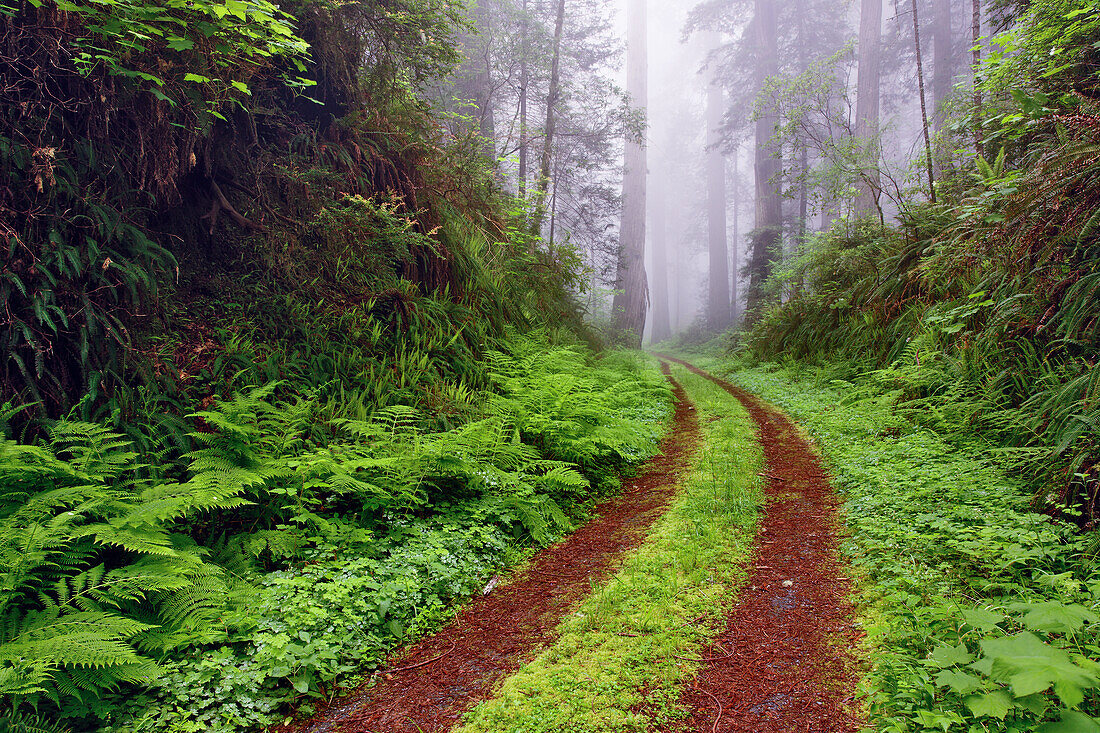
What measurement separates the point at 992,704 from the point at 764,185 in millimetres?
22485

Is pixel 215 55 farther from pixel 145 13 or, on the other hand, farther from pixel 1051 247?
pixel 1051 247

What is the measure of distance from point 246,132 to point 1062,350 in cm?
840

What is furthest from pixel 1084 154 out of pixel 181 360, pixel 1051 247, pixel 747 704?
pixel 181 360

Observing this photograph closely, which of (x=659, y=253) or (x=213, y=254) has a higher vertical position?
(x=659, y=253)

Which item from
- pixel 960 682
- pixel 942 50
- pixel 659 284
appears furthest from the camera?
pixel 659 284

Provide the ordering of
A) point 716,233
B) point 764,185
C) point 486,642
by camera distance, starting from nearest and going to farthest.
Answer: point 486,642 → point 764,185 → point 716,233

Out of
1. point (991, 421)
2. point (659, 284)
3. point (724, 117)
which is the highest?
point (724, 117)

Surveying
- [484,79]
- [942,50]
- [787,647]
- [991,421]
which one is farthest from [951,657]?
[942,50]

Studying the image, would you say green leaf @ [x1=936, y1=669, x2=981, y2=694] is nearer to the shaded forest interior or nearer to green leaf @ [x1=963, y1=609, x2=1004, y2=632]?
the shaded forest interior

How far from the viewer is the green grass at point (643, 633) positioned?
219cm

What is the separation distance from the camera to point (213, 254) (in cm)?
497

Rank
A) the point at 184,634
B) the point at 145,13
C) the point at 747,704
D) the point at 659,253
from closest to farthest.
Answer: the point at 747,704, the point at 184,634, the point at 145,13, the point at 659,253

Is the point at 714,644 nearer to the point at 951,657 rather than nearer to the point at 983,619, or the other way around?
the point at 951,657

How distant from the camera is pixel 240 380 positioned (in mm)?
4410
